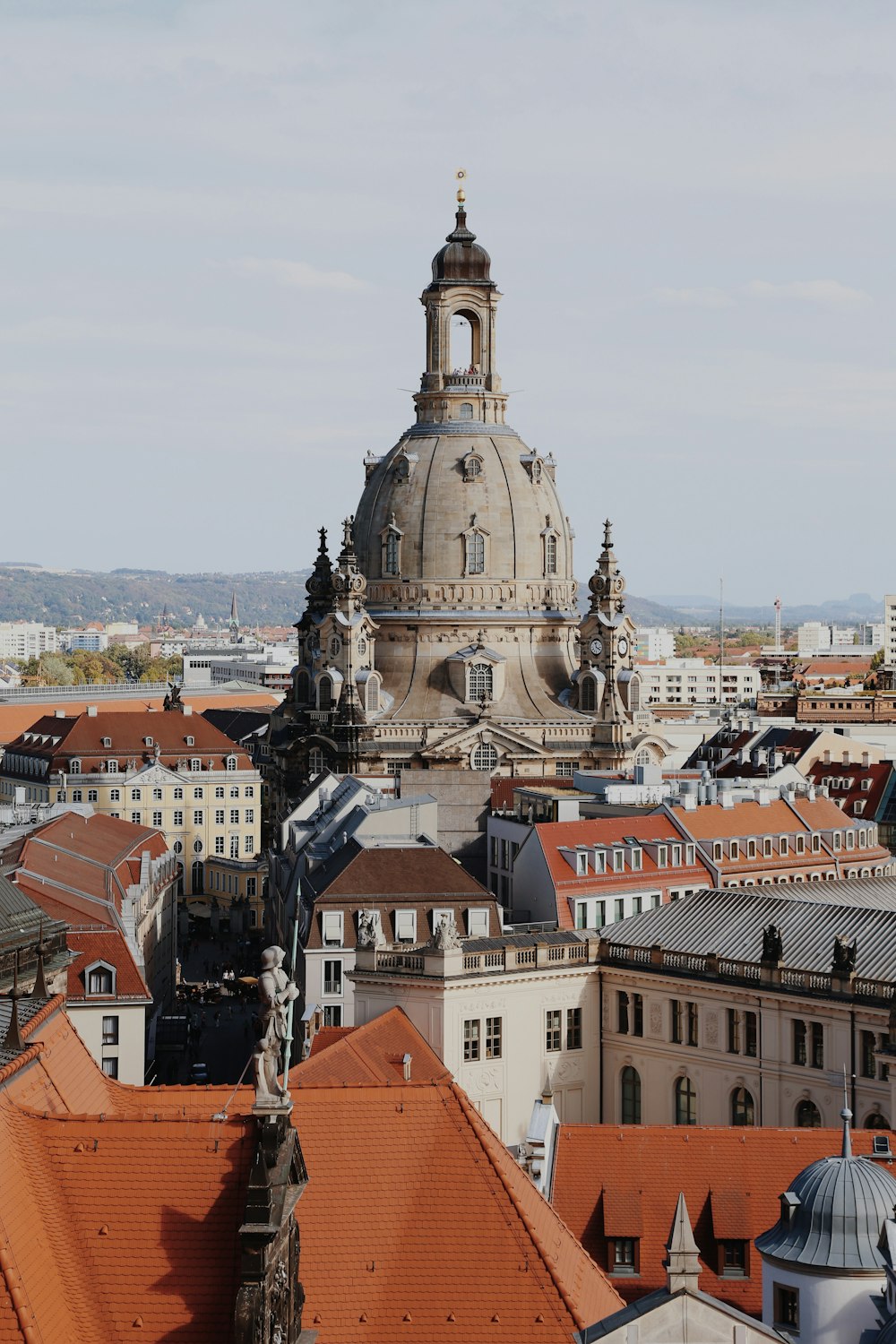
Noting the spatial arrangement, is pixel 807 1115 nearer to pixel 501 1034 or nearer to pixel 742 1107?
pixel 742 1107

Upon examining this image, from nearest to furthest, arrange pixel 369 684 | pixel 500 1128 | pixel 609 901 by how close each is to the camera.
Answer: pixel 500 1128 < pixel 609 901 < pixel 369 684

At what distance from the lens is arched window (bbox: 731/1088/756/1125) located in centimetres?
7175

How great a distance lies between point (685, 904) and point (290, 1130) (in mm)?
53396

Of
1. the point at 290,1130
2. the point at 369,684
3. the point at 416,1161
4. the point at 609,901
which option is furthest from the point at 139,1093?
the point at 369,684

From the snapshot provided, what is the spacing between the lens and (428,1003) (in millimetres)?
74125

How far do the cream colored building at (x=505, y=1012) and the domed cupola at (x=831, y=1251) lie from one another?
27.7m

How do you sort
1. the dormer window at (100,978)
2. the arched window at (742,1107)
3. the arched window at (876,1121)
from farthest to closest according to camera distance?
the dormer window at (100,978)
the arched window at (742,1107)
the arched window at (876,1121)

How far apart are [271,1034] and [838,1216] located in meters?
20.1

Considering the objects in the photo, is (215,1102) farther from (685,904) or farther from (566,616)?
(566,616)

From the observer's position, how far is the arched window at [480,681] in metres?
147

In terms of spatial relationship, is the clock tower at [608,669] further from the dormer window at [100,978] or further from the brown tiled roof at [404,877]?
the dormer window at [100,978]

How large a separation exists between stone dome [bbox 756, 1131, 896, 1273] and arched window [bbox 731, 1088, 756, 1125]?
2560 centimetres

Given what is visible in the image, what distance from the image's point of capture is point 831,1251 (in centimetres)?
4519

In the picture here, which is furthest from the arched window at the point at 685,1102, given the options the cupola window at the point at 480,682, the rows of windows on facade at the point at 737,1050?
the cupola window at the point at 480,682
